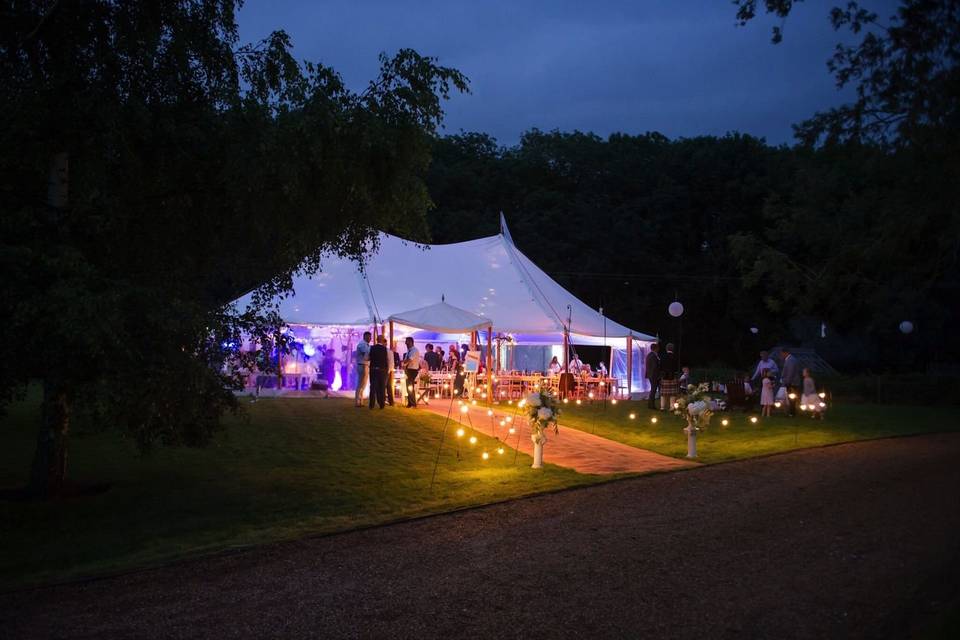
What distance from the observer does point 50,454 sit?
310 inches

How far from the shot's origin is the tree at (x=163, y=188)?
602cm

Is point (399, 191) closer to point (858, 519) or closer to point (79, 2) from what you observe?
point (79, 2)

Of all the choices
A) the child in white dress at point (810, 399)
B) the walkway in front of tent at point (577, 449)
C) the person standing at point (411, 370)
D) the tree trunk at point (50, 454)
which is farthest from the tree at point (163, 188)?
the child in white dress at point (810, 399)

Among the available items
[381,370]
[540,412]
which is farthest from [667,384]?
[540,412]

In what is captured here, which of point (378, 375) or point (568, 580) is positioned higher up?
point (378, 375)

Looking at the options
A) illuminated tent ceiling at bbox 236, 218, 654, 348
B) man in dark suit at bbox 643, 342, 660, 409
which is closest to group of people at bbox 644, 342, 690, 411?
man in dark suit at bbox 643, 342, 660, 409

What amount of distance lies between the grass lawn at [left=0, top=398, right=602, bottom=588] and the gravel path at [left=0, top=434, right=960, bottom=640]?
0.46 metres

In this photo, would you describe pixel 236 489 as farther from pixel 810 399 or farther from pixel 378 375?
pixel 810 399

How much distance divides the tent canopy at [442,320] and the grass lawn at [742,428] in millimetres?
2831

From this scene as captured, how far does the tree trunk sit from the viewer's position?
302 inches

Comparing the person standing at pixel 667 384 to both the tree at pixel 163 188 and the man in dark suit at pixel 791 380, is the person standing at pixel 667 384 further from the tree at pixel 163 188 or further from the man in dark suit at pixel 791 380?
the tree at pixel 163 188

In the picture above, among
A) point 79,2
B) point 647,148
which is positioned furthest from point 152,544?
point 647,148

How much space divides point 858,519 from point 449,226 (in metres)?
29.8

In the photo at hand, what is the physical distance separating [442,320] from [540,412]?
892 centimetres
